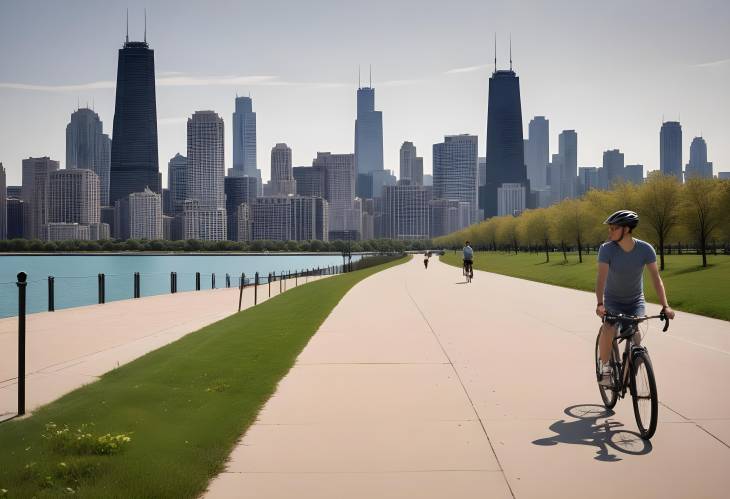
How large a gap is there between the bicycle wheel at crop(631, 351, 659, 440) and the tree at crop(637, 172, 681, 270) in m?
42.0

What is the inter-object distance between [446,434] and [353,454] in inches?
42.3

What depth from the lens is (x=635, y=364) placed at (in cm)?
635

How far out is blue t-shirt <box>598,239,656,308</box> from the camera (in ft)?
21.6

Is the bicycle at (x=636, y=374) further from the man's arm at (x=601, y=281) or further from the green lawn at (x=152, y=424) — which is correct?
the green lawn at (x=152, y=424)

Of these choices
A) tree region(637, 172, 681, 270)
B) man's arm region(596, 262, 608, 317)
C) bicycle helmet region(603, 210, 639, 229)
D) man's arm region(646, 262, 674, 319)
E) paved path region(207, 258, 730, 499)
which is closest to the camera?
paved path region(207, 258, 730, 499)

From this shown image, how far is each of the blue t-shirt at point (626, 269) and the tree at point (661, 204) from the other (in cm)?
4166

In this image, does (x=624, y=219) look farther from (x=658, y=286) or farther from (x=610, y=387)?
(x=610, y=387)

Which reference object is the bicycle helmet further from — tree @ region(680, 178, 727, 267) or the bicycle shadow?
tree @ region(680, 178, 727, 267)

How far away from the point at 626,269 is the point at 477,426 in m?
2.20

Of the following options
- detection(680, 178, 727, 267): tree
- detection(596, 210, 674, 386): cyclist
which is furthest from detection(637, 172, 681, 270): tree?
detection(596, 210, 674, 386): cyclist

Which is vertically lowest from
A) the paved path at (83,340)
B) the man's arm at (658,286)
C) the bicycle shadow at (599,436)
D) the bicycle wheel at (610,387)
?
the paved path at (83,340)

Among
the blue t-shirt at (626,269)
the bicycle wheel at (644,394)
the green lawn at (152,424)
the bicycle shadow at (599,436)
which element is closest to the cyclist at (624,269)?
the blue t-shirt at (626,269)

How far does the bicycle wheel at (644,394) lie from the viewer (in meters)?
5.94

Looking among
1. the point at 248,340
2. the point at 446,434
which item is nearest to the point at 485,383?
the point at 446,434
